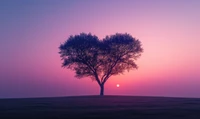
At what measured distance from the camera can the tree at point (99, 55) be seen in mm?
A: 60000

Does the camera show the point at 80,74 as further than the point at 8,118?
Yes

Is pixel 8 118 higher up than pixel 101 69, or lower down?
lower down

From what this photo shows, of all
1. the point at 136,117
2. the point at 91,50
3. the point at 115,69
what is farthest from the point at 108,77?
the point at 136,117

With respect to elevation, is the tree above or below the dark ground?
above

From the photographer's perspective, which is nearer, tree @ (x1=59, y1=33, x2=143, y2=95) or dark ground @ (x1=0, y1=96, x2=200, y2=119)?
dark ground @ (x1=0, y1=96, x2=200, y2=119)

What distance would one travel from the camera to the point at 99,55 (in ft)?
198

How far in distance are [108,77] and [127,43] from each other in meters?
7.53

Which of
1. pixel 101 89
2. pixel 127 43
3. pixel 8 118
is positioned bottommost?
pixel 8 118

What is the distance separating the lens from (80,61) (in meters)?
60.1

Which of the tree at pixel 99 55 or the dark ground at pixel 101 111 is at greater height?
the tree at pixel 99 55

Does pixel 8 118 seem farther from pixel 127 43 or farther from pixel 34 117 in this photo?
pixel 127 43

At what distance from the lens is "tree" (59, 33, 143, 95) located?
60.0m

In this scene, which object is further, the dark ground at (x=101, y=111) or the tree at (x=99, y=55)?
the tree at (x=99, y=55)

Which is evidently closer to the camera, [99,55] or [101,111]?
[101,111]
